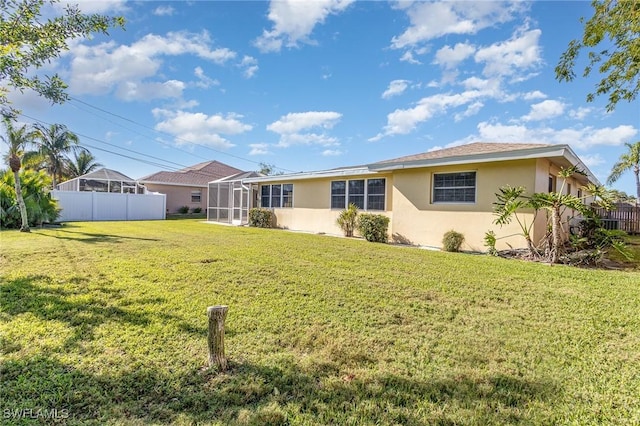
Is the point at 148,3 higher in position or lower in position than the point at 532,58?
higher

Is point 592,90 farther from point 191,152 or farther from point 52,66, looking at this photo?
point 191,152

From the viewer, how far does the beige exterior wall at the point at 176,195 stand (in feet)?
93.1

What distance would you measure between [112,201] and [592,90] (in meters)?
26.2

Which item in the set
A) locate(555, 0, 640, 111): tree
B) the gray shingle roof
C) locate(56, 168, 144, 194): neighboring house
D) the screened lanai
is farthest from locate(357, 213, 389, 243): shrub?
locate(56, 168, 144, 194): neighboring house

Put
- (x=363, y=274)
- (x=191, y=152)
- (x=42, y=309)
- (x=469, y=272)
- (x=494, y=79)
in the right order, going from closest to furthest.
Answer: (x=42, y=309) < (x=363, y=274) < (x=469, y=272) < (x=494, y=79) < (x=191, y=152)

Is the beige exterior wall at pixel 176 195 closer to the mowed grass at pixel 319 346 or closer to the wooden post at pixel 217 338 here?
the mowed grass at pixel 319 346

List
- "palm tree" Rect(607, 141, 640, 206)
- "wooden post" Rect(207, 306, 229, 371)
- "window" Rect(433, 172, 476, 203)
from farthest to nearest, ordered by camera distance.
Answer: "palm tree" Rect(607, 141, 640, 206)
"window" Rect(433, 172, 476, 203)
"wooden post" Rect(207, 306, 229, 371)

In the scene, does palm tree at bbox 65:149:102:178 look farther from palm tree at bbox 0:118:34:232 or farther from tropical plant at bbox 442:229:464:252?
tropical plant at bbox 442:229:464:252

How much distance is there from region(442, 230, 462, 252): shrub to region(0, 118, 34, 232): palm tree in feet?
51.8

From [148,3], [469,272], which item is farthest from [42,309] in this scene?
[148,3]

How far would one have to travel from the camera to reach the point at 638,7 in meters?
7.55

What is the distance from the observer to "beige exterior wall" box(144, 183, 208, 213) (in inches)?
1117

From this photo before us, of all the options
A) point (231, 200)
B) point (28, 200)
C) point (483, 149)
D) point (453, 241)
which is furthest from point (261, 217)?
point (483, 149)

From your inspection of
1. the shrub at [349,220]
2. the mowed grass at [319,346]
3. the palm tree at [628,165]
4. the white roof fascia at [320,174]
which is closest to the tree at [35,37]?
the mowed grass at [319,346]
